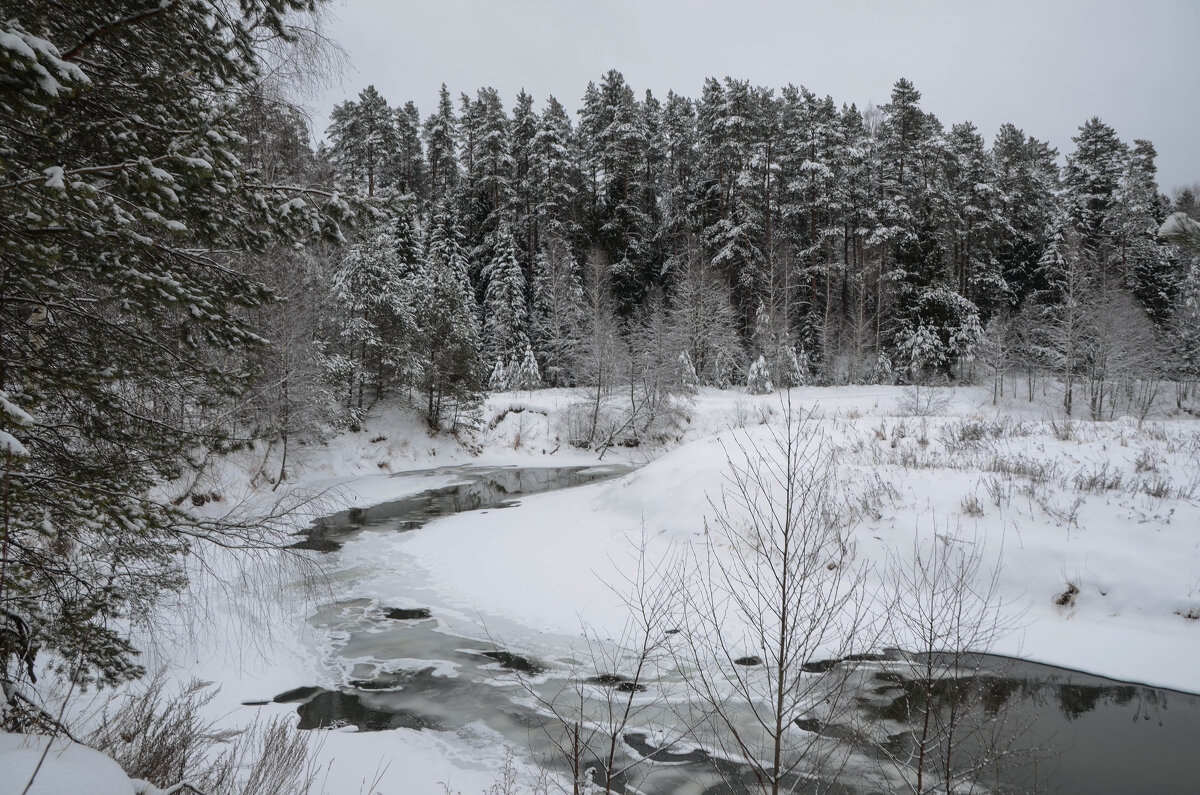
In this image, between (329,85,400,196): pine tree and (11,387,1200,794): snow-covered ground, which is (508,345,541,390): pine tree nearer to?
(329,85,400,196): pine tree

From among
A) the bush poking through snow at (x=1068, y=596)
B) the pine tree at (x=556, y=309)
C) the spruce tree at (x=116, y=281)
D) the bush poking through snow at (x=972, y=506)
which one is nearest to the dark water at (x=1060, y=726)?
the bush poking through snow at (x=1068, y=596)

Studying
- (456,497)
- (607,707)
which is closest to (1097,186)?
(456,497)

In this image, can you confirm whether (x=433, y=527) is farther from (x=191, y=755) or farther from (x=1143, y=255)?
(x=1143, y=255)

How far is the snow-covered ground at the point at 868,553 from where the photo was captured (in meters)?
6.59

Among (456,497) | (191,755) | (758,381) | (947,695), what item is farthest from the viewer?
(758,381)

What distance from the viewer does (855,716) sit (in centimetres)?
579

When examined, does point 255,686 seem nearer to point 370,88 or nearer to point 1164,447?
point 1164,447

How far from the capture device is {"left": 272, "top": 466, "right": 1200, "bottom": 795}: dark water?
16.7ft

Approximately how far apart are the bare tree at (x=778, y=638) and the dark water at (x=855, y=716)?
0.18m

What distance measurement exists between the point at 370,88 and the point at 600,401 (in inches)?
1082

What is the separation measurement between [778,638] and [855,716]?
Result: 97cm

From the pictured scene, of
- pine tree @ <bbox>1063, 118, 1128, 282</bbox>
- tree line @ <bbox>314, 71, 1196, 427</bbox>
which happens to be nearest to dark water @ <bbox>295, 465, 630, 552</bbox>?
tree line @ <bbox>314, 71, 1196, 427</bbox>

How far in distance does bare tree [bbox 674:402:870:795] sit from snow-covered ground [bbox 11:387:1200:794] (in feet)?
3.10

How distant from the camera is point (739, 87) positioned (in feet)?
122
